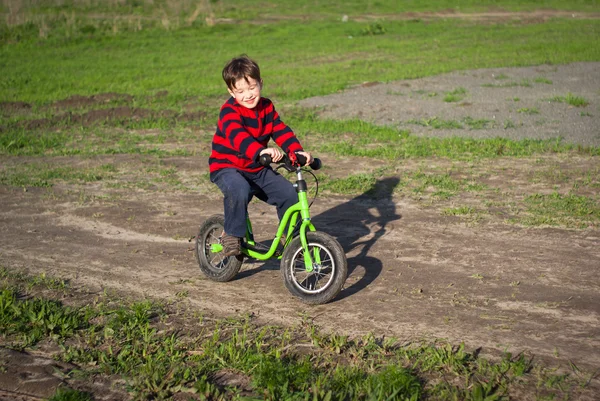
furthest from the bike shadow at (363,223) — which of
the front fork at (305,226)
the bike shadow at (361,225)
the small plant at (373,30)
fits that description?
the small plant at (373,30)

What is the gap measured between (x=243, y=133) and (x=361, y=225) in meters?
2.41

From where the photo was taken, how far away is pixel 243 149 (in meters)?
5.46

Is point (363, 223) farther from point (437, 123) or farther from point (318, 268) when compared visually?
point (437, 123)

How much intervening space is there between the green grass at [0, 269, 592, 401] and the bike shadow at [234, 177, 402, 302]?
41.0 inches

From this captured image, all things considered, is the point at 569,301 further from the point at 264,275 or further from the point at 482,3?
the point at 482,3

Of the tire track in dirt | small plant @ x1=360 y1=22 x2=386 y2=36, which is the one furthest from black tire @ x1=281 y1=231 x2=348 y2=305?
small plant @ x1=360 y1=22 x2=386 y2=36

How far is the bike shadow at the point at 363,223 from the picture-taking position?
6.16 metres

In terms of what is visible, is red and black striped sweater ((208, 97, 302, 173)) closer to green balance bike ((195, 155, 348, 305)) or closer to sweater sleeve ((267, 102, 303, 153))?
sweater sleeve ((267, 102, 303, 153))

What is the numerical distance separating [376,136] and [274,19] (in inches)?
888

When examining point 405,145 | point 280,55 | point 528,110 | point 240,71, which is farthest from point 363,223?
point 280,55

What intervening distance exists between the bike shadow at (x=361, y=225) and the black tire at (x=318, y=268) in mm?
247

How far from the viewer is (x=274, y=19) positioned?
33219mm

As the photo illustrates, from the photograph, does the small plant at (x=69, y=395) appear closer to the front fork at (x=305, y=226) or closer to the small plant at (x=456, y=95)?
the front fork at (x=305, y=226)

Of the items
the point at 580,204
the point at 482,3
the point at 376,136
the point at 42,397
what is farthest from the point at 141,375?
the point at 482,3
